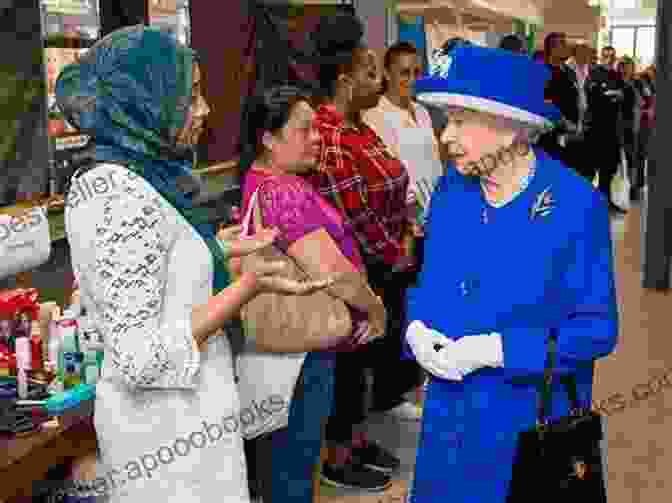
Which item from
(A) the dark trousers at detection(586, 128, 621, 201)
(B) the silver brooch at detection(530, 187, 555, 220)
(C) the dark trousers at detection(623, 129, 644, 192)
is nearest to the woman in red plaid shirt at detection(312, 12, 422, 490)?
(B) the silver brooch at detection(530, 187, 555, 220)

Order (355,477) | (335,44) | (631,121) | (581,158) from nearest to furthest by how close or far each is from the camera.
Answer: (335,44) → (355,477) → (581,158) → (631,121)

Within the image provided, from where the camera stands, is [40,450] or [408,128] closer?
[40,450]

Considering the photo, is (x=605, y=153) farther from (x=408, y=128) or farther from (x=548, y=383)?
(x=548, y=383)

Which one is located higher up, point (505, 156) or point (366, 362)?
point (505, 156)

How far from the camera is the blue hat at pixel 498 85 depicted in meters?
1.99

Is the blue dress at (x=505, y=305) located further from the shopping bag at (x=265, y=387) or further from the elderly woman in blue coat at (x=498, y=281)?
the shopping bag at (x=265, y=387)

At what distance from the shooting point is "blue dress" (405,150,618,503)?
196cm

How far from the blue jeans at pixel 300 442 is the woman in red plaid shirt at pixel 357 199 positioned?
0.72m

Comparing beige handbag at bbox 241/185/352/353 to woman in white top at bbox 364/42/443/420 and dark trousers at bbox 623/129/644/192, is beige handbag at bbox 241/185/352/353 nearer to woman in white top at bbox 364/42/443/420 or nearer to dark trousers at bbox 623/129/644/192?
woman in white top at bbox 364/42/443/420

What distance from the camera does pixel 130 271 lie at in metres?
1.66

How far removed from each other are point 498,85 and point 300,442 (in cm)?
134

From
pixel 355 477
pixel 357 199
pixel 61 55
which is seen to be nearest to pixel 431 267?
pixel 357 199

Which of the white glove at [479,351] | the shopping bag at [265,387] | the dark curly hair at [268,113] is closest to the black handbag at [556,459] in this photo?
the white glove at [479,351]

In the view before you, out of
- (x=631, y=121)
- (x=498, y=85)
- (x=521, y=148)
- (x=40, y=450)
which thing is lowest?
(x=631, y=121)
